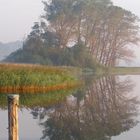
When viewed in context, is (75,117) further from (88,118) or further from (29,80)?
(29,80)

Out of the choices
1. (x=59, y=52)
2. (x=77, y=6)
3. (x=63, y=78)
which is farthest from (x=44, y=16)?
(x=63, y=78)

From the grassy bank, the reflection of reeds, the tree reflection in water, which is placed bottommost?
the tree reflection in water

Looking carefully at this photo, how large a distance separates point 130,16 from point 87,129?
207 feet

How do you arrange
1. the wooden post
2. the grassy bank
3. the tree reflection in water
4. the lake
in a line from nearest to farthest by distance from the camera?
the wooden post, the lake, the tree reflection in water, the grassy bank

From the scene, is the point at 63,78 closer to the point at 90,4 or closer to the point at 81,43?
the point at 81,43

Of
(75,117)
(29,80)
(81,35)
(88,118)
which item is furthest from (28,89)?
(81,35)

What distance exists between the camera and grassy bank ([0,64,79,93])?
2830cm

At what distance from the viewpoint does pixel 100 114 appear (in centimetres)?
2197

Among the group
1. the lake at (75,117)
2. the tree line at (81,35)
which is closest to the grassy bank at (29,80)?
the lake at (75,117)

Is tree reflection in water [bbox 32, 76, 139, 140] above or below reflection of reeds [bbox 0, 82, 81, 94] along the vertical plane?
below

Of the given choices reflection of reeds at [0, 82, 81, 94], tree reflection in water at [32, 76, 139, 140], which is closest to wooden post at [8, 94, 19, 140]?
tree reflection in water at [32, 76, 139, 140]

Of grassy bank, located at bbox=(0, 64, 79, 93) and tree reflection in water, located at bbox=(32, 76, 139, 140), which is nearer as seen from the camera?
tree reflection in water, located at bbox=(32, 76, 139, 140)

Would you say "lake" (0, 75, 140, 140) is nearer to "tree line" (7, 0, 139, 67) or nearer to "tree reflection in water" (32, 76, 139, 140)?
"tree reflection in water" (32, 76, 139, 140)

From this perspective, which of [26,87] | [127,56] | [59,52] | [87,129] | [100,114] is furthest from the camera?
[127,56]
